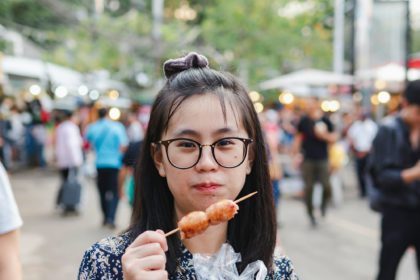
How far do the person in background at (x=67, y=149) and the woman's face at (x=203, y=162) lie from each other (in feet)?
29.4

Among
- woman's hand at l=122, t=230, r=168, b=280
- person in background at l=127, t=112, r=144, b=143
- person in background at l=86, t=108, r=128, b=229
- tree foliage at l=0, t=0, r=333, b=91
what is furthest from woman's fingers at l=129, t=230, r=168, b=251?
tree foliage at l=0, t=0, r=333, b=91

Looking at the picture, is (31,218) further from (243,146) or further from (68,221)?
(243,146)

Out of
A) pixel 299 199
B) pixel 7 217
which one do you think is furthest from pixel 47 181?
pixel 7 217

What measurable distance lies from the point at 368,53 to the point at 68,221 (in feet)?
47.4

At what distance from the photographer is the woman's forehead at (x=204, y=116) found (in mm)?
1729

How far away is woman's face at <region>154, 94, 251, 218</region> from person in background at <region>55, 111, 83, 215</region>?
8958 millimetres

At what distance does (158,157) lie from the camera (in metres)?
1.90

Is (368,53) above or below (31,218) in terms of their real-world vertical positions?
above

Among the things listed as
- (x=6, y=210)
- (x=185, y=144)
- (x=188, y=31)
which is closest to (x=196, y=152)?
(x=185, y=144)

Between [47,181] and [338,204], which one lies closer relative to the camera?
[338,204]

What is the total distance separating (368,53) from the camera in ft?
67.7

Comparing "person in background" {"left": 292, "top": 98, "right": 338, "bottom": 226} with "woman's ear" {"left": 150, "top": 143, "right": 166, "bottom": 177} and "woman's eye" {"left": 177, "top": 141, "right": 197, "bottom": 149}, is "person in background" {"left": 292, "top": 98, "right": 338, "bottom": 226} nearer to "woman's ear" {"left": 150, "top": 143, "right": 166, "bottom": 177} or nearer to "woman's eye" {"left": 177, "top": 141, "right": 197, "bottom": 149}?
"woman's ear" {"left": 150, "top": 143, "right": 166, "bottom": 177}

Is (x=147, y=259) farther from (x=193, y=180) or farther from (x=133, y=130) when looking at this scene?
(x=133, y=130)

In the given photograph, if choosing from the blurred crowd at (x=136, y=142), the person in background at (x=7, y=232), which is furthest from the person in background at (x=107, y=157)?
the person in background at (x=7, y=232)
